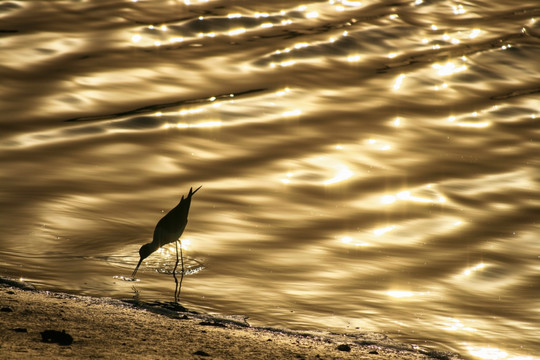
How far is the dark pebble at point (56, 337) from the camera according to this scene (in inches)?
118

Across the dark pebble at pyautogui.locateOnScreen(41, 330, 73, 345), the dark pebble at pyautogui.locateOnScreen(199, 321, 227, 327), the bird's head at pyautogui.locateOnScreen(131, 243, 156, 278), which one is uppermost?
the bird's head at pyautogui.locateOnScreen(131, 243, 156, 278)

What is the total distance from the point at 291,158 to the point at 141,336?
412 cm

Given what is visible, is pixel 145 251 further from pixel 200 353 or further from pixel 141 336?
pixel 200 353

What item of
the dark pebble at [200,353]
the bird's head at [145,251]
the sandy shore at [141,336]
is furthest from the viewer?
the bird's head at [145,251]

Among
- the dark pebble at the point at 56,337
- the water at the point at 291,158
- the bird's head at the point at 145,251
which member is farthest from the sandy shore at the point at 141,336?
the bird's head at the point at 145,251

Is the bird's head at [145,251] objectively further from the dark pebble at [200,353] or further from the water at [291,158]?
the dark pebble at [200,353]

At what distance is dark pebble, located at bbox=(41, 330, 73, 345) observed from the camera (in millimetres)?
3008

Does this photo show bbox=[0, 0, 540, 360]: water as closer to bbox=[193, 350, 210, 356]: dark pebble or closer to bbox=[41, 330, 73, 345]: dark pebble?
bbox=[193, 350, 210, 356]: dark pebble

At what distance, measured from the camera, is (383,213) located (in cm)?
624

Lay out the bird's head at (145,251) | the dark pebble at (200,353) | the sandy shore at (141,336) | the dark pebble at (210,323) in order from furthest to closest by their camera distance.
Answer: the bird's head at (145,251), the dark pebble at (210,323), the dark pebble at (200,353), the sandy shore at (141,336)

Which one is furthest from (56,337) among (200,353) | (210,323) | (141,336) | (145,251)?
(145,251)

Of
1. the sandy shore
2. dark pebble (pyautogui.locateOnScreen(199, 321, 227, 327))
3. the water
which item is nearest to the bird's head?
the water

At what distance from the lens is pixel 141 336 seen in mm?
3236

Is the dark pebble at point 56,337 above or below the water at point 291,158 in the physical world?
below
